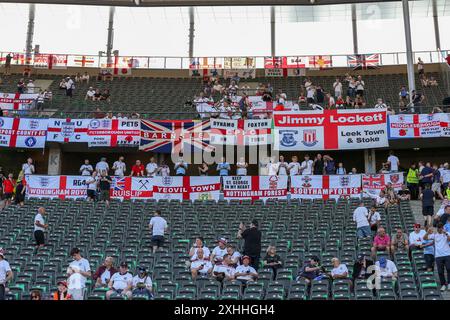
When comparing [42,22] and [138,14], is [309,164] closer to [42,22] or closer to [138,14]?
[138,14]

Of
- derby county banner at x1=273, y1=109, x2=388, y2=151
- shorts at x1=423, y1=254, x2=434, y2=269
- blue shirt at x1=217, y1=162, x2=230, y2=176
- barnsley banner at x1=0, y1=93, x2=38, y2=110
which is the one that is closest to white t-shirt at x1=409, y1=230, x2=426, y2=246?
shorts at x1=423, y1=254, x2=434, y2=269

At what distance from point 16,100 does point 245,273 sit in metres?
24.0

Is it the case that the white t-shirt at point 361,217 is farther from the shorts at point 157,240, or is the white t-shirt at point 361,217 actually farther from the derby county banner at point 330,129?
the derby county banner at point 330,129

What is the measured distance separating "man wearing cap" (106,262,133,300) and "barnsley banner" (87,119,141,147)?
14.7 m

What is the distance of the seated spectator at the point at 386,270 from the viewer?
13203mm

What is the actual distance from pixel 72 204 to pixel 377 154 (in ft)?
52.3

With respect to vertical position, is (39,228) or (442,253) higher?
(39,228)

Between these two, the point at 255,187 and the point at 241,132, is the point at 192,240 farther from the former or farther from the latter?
the point at 241,132

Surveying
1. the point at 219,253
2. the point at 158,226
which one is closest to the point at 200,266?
the point at 219,253

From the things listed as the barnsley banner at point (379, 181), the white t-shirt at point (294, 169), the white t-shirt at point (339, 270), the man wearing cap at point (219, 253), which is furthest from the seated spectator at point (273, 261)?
the white t-shirt at point (294, 169)

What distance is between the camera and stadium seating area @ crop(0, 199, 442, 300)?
1296 centimetres

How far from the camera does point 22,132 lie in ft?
91.9

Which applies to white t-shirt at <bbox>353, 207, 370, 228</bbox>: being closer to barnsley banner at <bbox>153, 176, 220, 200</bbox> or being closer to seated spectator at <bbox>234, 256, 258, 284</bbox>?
seated spectator at <bbox>234, 256, 258, 284</bbox>

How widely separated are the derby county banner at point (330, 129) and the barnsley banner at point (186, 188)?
4514 mm
